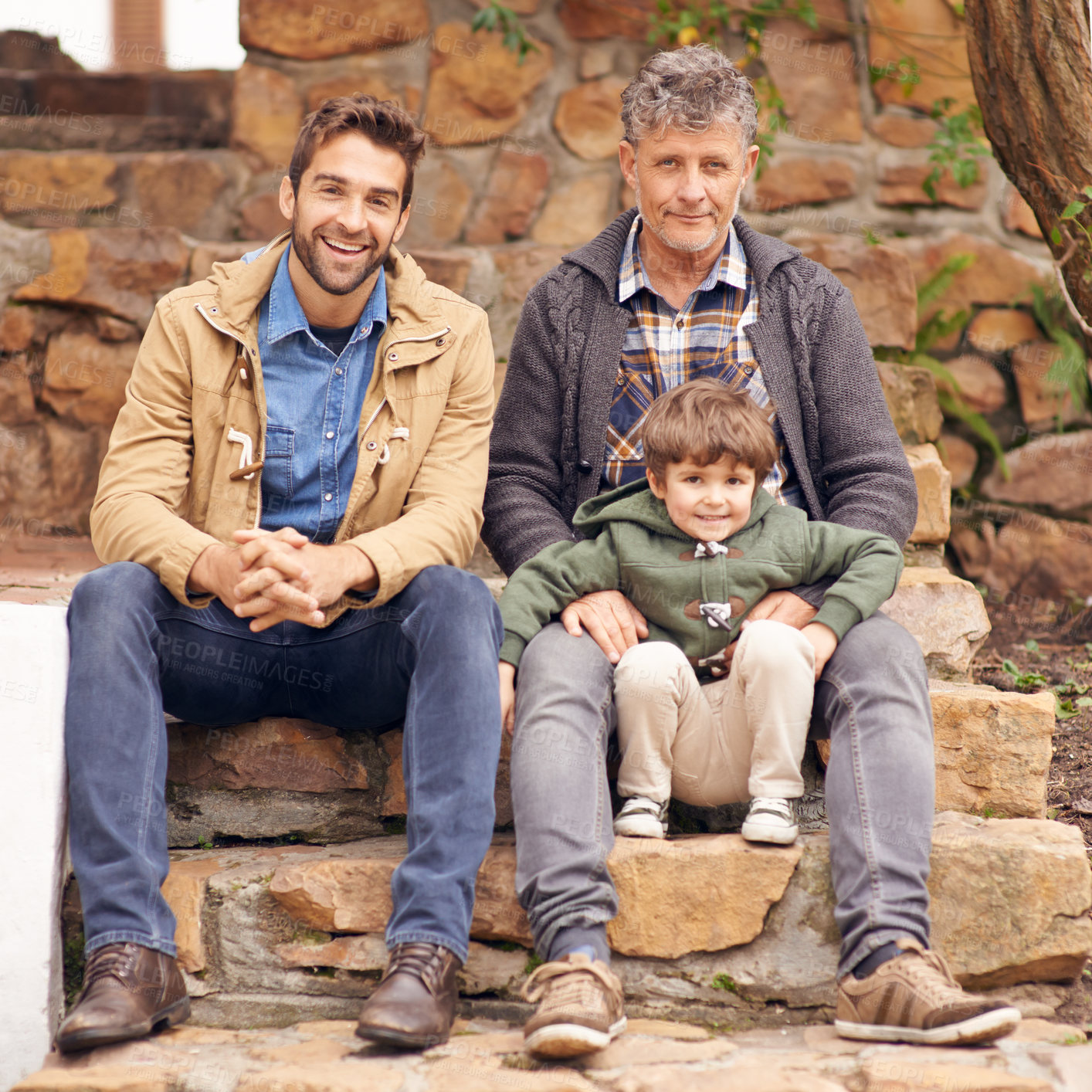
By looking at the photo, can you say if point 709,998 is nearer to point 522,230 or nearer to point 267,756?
point 267,756

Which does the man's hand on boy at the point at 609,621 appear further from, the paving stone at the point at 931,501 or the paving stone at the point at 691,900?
the paving stone at the point at 931,501

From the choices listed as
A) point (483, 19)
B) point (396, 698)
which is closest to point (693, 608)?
point (396, 698)

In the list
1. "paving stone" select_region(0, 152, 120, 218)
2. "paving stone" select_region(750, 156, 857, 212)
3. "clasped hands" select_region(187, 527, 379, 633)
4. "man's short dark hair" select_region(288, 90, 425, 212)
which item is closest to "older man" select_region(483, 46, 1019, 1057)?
"clasped hands" select_region(187, 527, 379, 633)

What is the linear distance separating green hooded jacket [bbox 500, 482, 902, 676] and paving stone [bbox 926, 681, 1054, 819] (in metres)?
0.34

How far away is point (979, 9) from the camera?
2.80 metres

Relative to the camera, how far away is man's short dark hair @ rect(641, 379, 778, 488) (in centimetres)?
223

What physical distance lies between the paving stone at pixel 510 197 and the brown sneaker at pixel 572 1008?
263 cm

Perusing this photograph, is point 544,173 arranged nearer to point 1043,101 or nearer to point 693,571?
point 1043,101

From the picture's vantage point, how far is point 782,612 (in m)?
2.26

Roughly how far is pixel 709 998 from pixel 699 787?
38 cm

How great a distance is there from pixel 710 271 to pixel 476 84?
1.57 metres

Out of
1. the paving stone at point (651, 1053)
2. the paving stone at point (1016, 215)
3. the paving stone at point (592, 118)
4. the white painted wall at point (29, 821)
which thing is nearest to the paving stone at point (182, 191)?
the paving stone at point (592, 118)

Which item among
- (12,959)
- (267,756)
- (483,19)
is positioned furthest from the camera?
(483,19)

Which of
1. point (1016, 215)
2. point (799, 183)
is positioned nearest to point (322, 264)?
point (799, 183)
